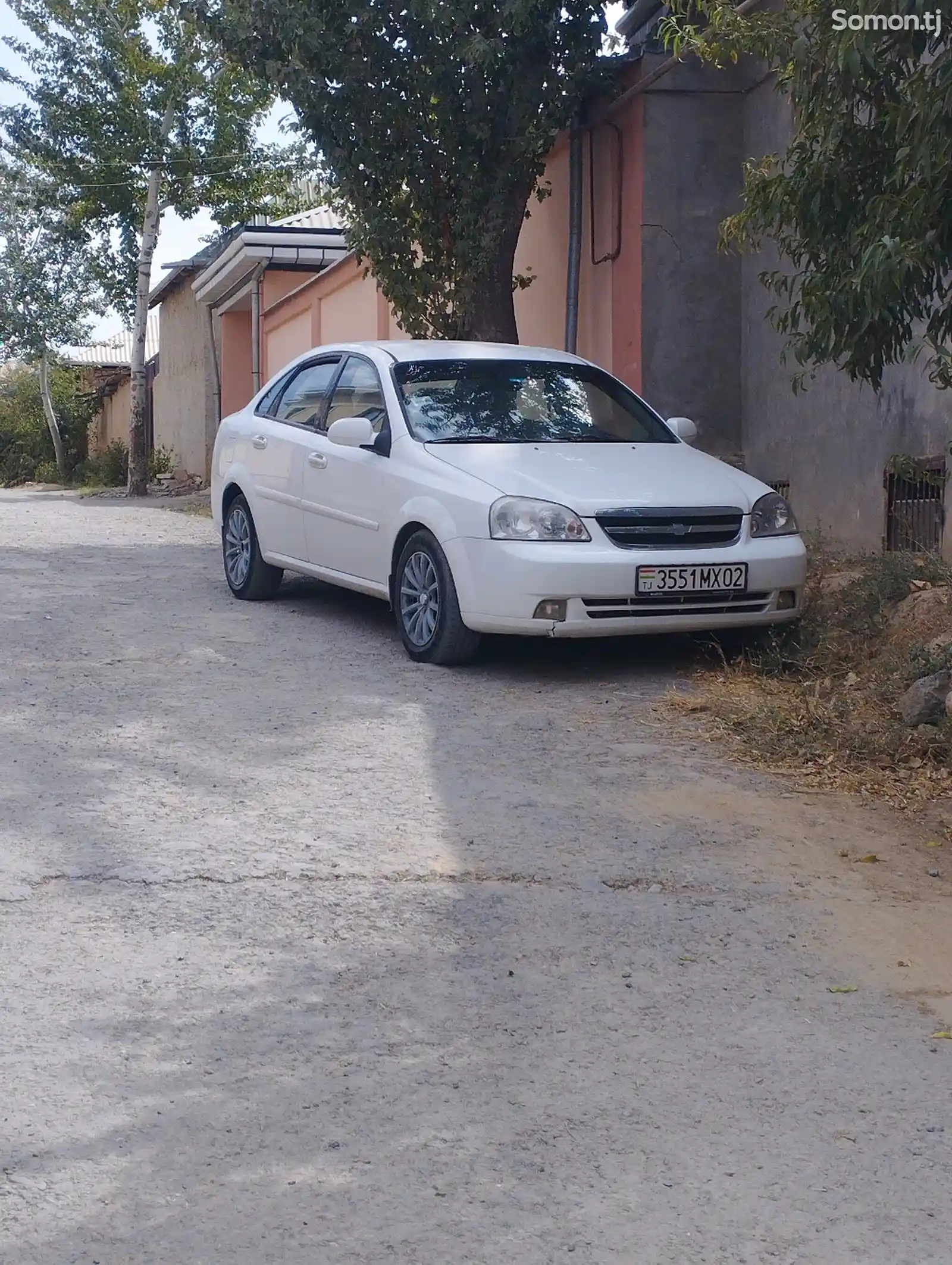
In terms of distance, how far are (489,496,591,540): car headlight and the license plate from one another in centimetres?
34

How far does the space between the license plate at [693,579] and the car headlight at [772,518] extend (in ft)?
1.02

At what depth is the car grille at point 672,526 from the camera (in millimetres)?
7520

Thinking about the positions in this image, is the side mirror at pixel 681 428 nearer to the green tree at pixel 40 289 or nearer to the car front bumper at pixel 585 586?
the car front bumper at pixel 585 586

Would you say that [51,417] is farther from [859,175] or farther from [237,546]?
[859,175]

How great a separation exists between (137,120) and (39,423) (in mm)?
16220

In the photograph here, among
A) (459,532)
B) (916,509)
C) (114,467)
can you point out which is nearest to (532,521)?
(459,532)

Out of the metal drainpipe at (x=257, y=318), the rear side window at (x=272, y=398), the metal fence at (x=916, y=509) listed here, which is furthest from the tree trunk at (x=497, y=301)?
the metal drainpipe at (x=257, y=318)

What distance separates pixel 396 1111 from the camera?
3.27 metres

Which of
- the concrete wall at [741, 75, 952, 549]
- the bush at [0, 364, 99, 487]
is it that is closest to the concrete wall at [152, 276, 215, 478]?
the bush at [0, 364, 99, 487]

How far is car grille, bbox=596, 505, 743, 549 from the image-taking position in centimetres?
752

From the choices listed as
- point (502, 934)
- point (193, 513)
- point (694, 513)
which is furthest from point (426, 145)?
point (502, 934)

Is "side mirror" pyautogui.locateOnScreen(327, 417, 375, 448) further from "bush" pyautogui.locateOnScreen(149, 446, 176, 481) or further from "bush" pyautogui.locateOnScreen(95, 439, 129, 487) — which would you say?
"bush" pyautogui.locateOnScreen(95, 439, 129, 487)

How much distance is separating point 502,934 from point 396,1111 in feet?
3.60

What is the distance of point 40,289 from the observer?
3881 cm
